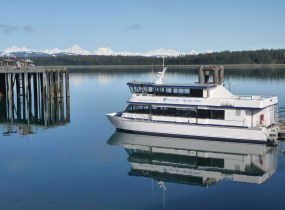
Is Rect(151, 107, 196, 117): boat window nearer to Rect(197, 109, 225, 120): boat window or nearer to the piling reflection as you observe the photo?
Rect(197, 109, 225, 120): boat window

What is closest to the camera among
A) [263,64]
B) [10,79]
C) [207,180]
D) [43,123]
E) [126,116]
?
[207,180]

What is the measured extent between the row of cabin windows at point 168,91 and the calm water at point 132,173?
349 centimetres

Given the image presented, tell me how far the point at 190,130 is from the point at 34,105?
90.6 feet

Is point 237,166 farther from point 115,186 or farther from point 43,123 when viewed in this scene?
point 43,123

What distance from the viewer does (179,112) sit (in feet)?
105

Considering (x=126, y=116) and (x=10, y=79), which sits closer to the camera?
(x=126, y=116)

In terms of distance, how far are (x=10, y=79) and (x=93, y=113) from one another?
15606 millimetres

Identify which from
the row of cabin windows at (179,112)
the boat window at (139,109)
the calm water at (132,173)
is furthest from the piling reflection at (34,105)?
the row of cabin windows at (179,112)

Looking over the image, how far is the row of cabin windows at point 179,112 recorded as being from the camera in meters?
30.6

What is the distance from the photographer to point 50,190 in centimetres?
2098

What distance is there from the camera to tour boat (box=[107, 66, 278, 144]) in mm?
29609

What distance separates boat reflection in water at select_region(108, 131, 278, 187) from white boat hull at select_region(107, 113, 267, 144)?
40 centimetres

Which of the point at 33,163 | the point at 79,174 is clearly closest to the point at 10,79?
the point at 33,163

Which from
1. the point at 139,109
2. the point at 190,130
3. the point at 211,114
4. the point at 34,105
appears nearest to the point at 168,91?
the point at 139,109
